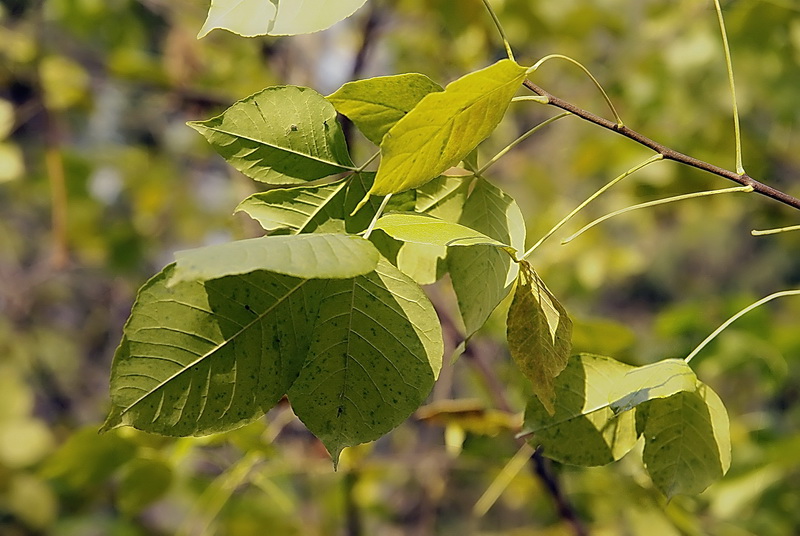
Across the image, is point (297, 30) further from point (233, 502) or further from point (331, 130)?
point (233, 502)

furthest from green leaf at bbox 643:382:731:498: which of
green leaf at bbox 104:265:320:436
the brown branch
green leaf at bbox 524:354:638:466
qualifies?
green leaf at bbox 104:265:320:436

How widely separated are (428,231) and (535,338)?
9 centimetres

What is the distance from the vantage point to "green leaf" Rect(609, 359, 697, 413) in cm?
43

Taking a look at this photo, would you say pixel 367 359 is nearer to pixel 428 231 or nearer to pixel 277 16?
pixel 428 231

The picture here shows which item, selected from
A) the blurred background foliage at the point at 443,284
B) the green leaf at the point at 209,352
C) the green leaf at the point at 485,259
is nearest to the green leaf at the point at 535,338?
the green leaf at the point at 485,259

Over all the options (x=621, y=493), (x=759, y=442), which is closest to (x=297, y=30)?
(x=621, y=493)

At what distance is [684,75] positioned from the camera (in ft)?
5.90

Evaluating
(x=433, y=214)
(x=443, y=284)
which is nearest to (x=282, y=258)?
(x=433, y=214)

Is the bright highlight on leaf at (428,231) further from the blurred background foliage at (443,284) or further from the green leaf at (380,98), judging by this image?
the blurred background foliage at (443,284)

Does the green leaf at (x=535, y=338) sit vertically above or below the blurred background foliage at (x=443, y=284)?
above

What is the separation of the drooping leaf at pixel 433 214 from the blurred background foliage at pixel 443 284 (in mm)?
297

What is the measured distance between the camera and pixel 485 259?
0.47 meters

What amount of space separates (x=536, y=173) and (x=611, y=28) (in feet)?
1.84

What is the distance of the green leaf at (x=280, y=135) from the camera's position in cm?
47
